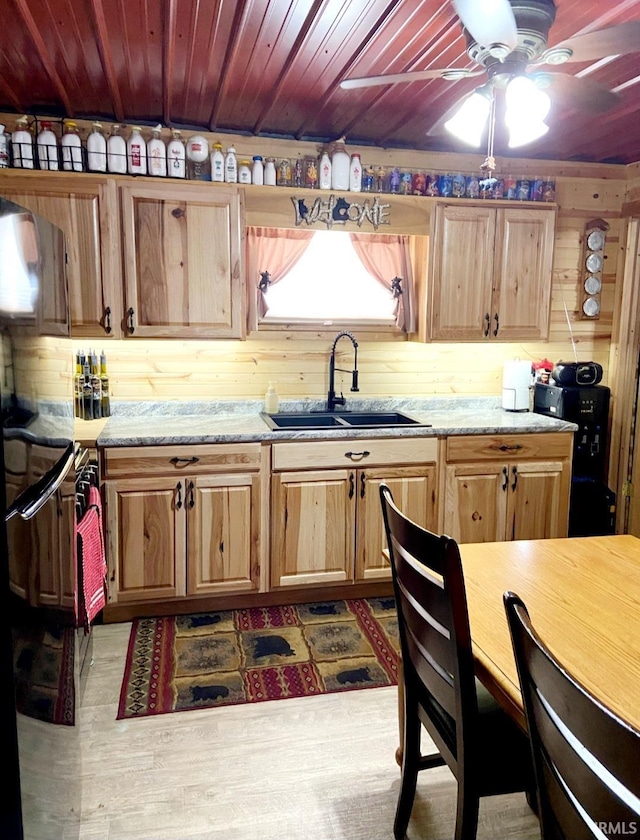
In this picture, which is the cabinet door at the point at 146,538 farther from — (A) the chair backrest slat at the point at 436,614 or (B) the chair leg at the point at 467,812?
(B) the chair leg at the point at 467,812

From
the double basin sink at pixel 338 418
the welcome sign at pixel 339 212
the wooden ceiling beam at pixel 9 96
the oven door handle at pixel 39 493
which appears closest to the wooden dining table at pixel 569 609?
the oven door handle at pixel 39 493

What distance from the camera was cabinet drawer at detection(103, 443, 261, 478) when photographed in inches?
118

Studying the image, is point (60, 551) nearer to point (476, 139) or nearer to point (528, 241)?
point (476, 139)

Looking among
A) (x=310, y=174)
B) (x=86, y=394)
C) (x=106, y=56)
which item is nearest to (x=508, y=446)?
(x=310, y=174)

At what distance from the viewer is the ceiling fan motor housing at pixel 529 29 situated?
1773 mm

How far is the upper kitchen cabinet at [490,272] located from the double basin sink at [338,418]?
0.54 metres

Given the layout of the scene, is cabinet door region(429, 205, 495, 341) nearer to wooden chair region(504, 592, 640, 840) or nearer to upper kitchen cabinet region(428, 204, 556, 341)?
upper kitchen cabinet region(428, 204, 556, 341)

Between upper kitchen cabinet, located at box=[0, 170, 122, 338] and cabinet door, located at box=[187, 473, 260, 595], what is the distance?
0.95 metres

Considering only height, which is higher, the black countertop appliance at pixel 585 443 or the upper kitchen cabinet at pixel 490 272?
the upper kitchen cabinet at pixel 490 272

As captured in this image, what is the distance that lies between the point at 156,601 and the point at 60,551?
1.82m

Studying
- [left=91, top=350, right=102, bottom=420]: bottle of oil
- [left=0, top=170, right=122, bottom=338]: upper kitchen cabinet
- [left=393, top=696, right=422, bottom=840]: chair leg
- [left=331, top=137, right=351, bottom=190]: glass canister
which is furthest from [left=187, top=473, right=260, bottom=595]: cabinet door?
[left=331, top=137, right=351, bottom=190]: glass canister

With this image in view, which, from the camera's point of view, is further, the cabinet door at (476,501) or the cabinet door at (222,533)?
the cabinet door at (476,501)

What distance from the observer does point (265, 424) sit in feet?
11.1

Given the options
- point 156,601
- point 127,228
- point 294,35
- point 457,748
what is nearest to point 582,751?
point 457,748
